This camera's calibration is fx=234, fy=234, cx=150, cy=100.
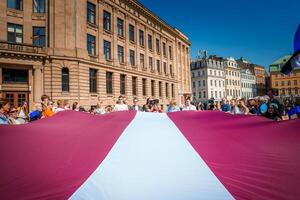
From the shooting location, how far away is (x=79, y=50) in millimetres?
23562

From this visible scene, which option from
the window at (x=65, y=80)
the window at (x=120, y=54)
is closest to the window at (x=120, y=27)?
the window at (x=120, y=54)

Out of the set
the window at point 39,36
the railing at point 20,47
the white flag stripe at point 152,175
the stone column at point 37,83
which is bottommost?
the white flag stripe at point 152,175

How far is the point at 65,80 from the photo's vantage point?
2280 centimetres

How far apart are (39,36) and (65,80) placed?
4727 mm

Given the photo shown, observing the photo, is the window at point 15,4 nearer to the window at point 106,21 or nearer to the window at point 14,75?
the window at point 14,75

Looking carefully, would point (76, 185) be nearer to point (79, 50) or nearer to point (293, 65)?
point (293, 65)

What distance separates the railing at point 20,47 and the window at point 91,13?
7064 millimetres

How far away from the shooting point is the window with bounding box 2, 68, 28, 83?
19.9 metres

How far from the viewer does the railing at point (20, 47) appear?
1942cm

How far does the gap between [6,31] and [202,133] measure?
900 inches

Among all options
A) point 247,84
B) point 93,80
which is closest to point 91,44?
point 93,80

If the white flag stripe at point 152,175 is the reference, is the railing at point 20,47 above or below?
above

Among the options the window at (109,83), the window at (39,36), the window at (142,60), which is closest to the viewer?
the window at (39,36)

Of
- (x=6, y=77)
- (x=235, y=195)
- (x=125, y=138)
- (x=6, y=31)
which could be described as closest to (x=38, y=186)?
(x=125, y=138)
